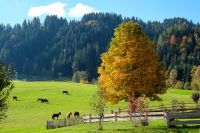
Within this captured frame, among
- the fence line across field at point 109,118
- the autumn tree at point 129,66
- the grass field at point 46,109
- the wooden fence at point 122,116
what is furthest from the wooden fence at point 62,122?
the autumn tree at point 129,66

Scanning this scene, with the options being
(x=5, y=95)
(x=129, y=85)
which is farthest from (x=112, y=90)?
(x=5, y=95)

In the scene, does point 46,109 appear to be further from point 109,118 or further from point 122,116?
point 122,116

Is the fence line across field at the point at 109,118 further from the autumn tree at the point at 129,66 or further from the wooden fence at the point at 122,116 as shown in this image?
the autumn tree at the point at 129,66

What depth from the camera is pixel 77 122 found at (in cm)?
6209

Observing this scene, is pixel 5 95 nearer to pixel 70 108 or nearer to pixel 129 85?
pixel 129 85

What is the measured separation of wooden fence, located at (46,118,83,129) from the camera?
59.2 m

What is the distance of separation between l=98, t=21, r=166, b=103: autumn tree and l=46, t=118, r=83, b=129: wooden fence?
631cm

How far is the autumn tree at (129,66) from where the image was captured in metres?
54.6

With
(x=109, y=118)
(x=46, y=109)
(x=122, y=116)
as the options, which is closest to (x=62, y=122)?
(x=109, y=118)

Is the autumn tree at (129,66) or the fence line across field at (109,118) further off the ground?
the autumn tree at (129,66)

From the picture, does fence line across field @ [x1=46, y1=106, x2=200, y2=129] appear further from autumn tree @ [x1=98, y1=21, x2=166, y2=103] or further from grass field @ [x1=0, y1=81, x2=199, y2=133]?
autumn tree @ [x1=98, y1=21, x2=166, y2=103]

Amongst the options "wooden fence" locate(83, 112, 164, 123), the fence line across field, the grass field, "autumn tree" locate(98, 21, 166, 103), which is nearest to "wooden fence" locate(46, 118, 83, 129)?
the fence line across field

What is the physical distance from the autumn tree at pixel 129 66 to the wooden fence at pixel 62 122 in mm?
6306

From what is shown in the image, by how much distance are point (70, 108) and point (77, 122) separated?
29.9 meters
